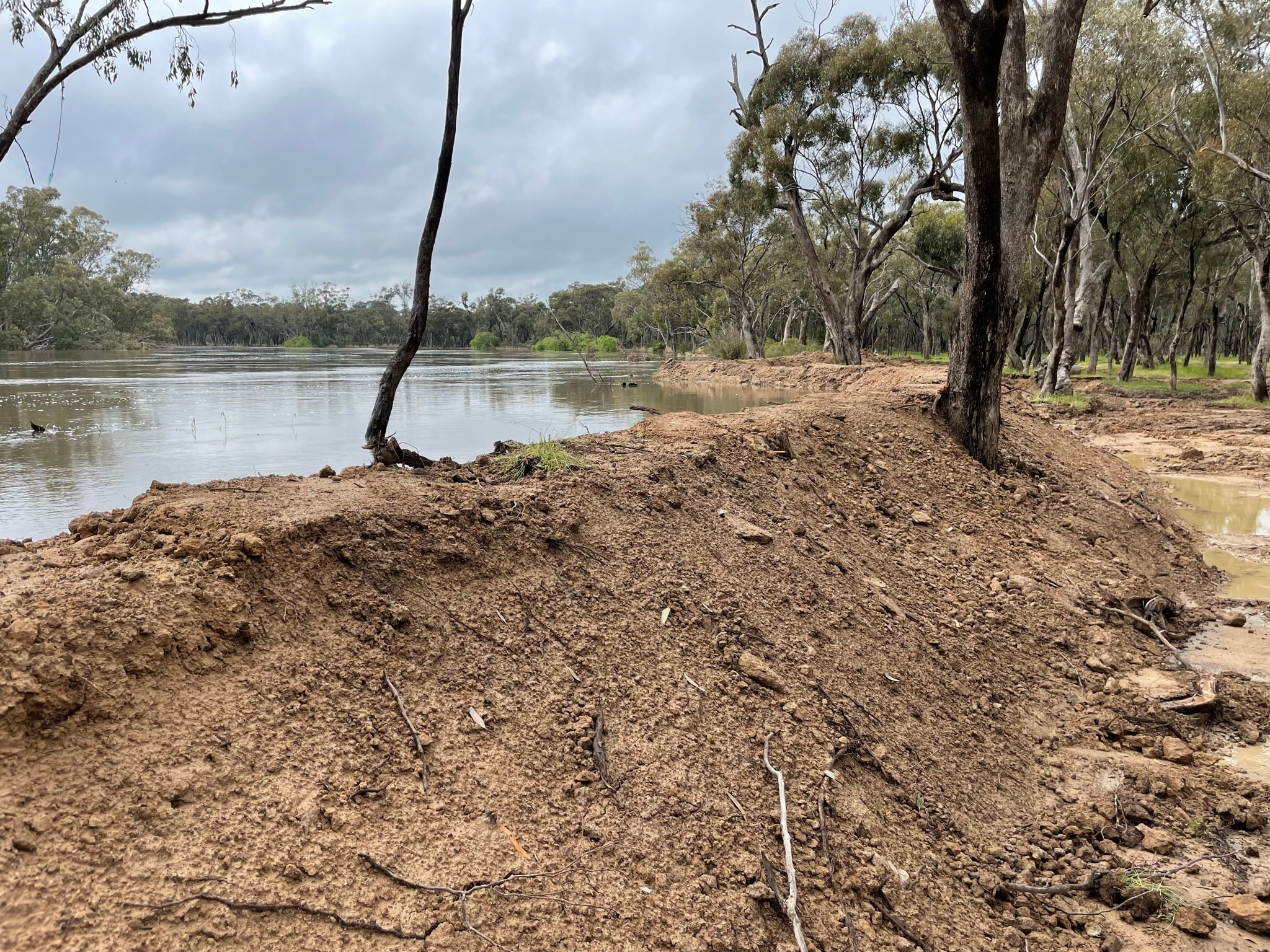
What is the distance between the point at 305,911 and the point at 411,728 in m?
0.65

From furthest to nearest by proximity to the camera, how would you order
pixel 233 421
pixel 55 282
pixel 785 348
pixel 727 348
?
pixel 55 282, pixel 785 348, pixel 727 348, pixel 233 421

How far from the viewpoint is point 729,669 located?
3039 mm

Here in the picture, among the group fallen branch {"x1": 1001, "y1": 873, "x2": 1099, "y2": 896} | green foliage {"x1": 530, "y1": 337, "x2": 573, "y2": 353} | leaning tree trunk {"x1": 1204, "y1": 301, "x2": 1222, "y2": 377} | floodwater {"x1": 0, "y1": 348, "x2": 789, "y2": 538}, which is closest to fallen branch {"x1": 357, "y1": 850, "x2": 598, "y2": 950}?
fallen branch {"x1": 1001, "y1": 873, "x2": 1099, "y2": 896}

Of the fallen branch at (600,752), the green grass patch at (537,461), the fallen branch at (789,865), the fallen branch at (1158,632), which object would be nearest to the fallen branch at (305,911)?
the fallen branch at (600,752)

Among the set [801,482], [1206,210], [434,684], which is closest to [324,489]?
[434,684]

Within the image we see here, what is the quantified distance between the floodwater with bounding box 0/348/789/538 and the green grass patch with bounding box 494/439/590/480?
3.43ft

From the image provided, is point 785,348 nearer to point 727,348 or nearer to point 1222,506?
point 727,348

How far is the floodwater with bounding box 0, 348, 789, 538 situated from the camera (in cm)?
599

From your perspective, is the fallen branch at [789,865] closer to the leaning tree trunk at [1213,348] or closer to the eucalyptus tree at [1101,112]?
the eucalyptus tree at [1101,112]

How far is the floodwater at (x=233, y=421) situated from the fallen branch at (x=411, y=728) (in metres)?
3.19

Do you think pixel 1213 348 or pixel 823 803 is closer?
pixel 823 803

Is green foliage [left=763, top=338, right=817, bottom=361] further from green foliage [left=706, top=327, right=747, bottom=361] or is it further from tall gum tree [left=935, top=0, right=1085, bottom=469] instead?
tall gum tree [left=935, top=0, right=1085, bottom=469]

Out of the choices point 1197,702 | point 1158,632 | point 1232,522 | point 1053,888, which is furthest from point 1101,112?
point 1053,888

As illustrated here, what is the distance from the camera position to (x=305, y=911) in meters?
1.67
